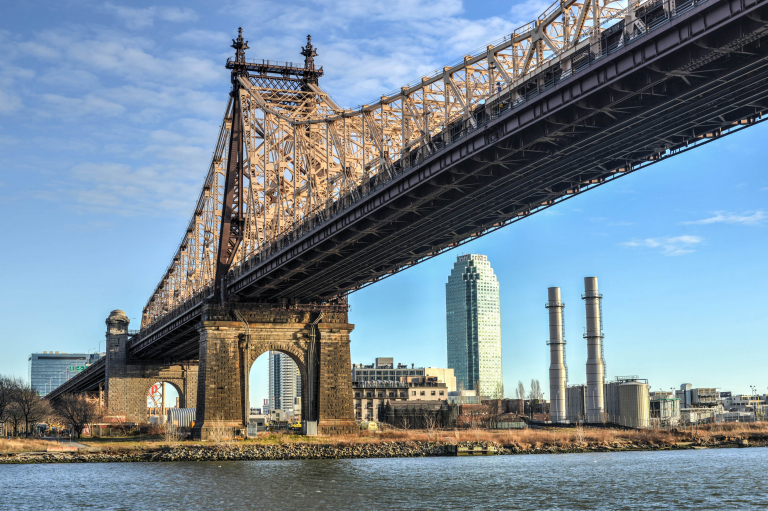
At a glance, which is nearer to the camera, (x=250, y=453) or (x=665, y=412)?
(x=250, y=453)

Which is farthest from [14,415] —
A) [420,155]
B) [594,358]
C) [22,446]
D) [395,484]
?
[420,155]

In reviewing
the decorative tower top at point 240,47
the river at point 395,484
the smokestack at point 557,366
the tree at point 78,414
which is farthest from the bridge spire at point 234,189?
the smokestack at point 557,366

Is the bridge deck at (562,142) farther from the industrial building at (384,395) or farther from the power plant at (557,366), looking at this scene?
the industrial building at (384,395)

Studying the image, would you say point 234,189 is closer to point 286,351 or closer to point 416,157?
point 286,351

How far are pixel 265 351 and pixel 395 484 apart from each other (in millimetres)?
30970

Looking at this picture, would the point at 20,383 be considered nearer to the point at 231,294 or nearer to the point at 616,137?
the point at 231,294

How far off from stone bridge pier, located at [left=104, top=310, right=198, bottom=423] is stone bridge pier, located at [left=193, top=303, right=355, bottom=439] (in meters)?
54.4

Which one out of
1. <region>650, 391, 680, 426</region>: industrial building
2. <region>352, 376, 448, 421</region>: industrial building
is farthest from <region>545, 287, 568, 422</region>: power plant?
<region>352, 376, 448, 421</region>: industrial building

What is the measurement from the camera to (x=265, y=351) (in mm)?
76688

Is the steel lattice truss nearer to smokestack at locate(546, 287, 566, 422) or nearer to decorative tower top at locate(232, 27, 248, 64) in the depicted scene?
decorative tower top at locate(232, 27, 248, 64)

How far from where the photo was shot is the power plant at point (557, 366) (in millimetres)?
119938

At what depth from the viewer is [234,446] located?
229 ft

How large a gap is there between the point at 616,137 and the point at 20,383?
120m

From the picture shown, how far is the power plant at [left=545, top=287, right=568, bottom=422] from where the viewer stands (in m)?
120
